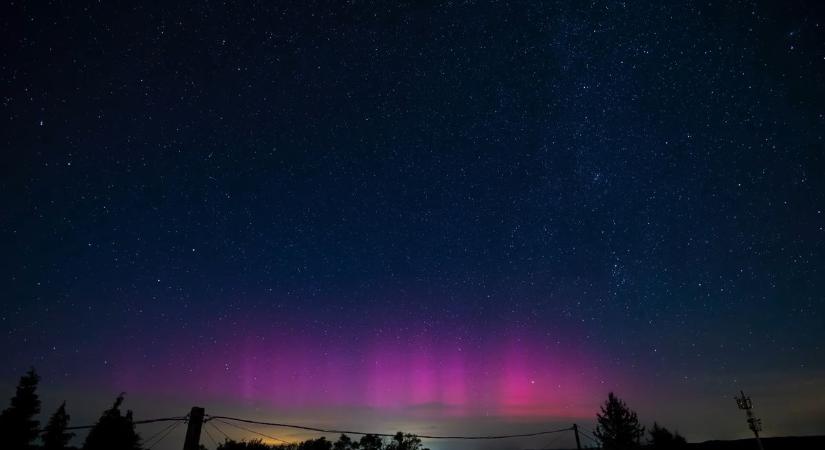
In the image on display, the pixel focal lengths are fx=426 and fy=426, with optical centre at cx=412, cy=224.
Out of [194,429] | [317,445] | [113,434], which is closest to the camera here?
[194,429]

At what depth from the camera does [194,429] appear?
39.8ft

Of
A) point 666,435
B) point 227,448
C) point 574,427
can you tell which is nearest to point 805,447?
point 666,435

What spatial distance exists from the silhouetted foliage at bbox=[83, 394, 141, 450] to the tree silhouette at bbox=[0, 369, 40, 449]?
4.64 metres

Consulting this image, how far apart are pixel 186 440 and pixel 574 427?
33008 mm

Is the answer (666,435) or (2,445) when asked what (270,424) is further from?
(666,435)

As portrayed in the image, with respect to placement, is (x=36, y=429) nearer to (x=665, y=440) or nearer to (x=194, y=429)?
(x=194, y=429)

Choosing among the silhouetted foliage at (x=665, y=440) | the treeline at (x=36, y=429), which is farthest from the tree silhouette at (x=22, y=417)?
the silhouetted foliage at (x=665, y=440)

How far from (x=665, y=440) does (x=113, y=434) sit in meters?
50.0

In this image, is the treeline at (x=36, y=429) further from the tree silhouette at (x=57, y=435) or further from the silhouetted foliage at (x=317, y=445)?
the silhouetted foliage at (x=317, y=445)

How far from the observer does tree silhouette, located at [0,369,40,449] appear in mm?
35156

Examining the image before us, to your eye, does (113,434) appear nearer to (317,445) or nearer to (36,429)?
(36,429)

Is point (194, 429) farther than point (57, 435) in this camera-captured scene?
No

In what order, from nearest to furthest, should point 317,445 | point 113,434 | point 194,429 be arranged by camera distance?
point 194,429 < point 113,434 < point 317,445

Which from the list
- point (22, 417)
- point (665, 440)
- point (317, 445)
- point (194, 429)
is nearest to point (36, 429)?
point (22, 417)
